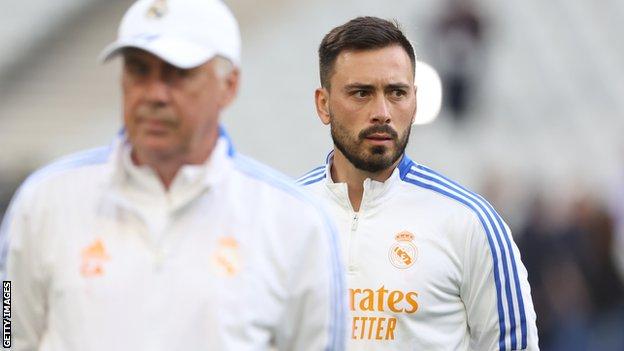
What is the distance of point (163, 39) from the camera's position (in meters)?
3.21

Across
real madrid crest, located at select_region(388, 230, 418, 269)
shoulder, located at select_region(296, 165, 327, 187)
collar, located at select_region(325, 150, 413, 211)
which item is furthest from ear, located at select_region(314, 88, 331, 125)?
real madrid crest, located at select_region(388, 230, 418, 269)

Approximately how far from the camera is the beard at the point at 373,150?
486cm

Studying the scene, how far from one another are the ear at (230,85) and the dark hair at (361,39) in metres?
1.68

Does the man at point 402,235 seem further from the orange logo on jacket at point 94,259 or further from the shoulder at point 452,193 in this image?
the orange logo on jacket at point 94,259

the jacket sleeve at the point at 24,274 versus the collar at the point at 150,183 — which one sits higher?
the collar at the point at 150,183

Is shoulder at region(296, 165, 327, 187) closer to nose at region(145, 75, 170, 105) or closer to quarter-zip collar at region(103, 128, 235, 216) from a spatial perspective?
quarter-zip collar at region(103, 128, 235, 216)

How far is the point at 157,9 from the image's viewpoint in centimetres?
332

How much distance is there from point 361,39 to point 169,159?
75.4 inches

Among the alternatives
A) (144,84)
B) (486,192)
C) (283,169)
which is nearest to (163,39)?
(144,84)

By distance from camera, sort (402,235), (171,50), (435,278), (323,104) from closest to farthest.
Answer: (171,50), (435,278), (402,235), (323,104)

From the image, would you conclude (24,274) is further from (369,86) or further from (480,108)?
(480,108)

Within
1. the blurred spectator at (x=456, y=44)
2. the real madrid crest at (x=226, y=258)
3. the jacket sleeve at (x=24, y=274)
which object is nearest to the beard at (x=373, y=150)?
the real madrid crest at (x=226, y=258)

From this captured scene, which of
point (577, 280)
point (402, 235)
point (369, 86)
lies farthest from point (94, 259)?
point (577, 280)

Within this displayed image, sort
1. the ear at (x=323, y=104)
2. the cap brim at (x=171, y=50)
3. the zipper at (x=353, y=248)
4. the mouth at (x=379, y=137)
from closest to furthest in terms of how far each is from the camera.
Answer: the cap brim at (x=171, y=50) → the zipper at (x=353, y=248) → the mouth at (x=379, y=137) → the ear at (x=323, y=104)
